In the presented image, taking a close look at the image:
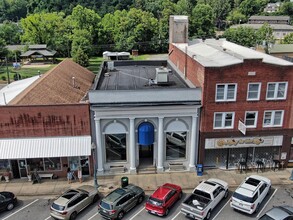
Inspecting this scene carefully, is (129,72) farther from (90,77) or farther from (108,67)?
(90,77)

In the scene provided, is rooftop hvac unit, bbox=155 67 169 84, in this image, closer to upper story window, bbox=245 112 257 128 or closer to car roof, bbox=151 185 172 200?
upper story window, bbox=245 112 257 128

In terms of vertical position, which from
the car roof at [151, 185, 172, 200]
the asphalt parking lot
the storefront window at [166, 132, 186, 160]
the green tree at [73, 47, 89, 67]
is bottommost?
the asphalt parking lot

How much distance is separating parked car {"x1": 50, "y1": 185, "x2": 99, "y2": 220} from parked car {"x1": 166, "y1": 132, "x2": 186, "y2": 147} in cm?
811

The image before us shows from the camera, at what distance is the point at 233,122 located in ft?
91.0

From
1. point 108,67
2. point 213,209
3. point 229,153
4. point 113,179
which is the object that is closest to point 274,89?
point 229,153

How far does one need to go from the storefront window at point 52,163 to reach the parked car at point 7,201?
435 cm

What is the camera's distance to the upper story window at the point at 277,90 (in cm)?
2714

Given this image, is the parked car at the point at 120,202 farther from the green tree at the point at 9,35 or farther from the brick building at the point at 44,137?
the green tree at the point at 9,35

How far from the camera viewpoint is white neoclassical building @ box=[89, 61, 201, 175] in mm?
26094

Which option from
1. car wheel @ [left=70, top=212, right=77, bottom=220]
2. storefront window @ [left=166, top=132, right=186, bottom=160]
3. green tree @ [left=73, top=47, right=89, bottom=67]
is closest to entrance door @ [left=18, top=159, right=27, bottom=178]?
car wheel @ [left=70, top=212, right=77, bottom=220]

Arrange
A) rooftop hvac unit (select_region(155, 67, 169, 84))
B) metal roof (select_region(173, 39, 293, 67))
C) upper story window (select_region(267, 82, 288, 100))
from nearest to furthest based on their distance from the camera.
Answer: metal roof (select_region(173, 39, 293, 67)), upper story window (select_region(267, 82, 288, 100)), rooftop hvac unit (select_region(155, 67, 169, 84))

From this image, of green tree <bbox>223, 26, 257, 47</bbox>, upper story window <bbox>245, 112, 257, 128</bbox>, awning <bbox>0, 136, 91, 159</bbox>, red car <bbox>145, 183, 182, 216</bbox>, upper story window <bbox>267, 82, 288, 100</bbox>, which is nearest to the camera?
red car <bbox>145, 183, 182, 216</bbox>

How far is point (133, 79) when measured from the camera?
33438 mm

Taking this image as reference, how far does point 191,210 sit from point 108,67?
2234 centimetres
